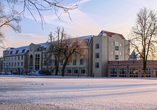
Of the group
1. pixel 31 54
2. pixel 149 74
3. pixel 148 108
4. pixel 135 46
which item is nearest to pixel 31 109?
pixel 148 108

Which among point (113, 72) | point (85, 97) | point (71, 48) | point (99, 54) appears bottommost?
point (113, 72)

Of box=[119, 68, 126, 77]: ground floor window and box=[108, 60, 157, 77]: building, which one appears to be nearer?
box=[108, 60, 157, 77]: building

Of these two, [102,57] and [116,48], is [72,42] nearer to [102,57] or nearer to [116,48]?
[102,57]

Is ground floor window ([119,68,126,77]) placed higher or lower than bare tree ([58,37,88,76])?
lower

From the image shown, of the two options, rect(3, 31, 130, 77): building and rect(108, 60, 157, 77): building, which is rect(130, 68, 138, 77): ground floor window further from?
rect(3, 31, 130, 77): building

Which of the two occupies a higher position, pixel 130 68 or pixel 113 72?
pixel 130 68

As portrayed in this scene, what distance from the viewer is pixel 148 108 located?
26.2ft

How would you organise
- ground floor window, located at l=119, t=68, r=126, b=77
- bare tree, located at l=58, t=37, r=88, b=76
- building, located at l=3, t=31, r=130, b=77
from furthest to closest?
building, located at l=3, t=31, r=130, b=77, ground floor window, located at l=119, t=68, r=126, b=77, bare tree, located at l=58, t=37, r=88, b=76

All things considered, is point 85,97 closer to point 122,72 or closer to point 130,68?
point 130,68

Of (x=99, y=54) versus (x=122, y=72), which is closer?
(x=122, y=72)

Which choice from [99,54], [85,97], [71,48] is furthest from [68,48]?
[85,97]

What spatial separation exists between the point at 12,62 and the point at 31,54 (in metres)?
14.1

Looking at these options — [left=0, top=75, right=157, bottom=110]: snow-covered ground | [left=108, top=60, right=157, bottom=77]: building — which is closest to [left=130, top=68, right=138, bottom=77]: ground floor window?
[left=108, top=60, right=157, bottom=77]: building

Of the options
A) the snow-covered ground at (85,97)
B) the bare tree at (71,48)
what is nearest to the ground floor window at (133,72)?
the bare tree at (71,48)
